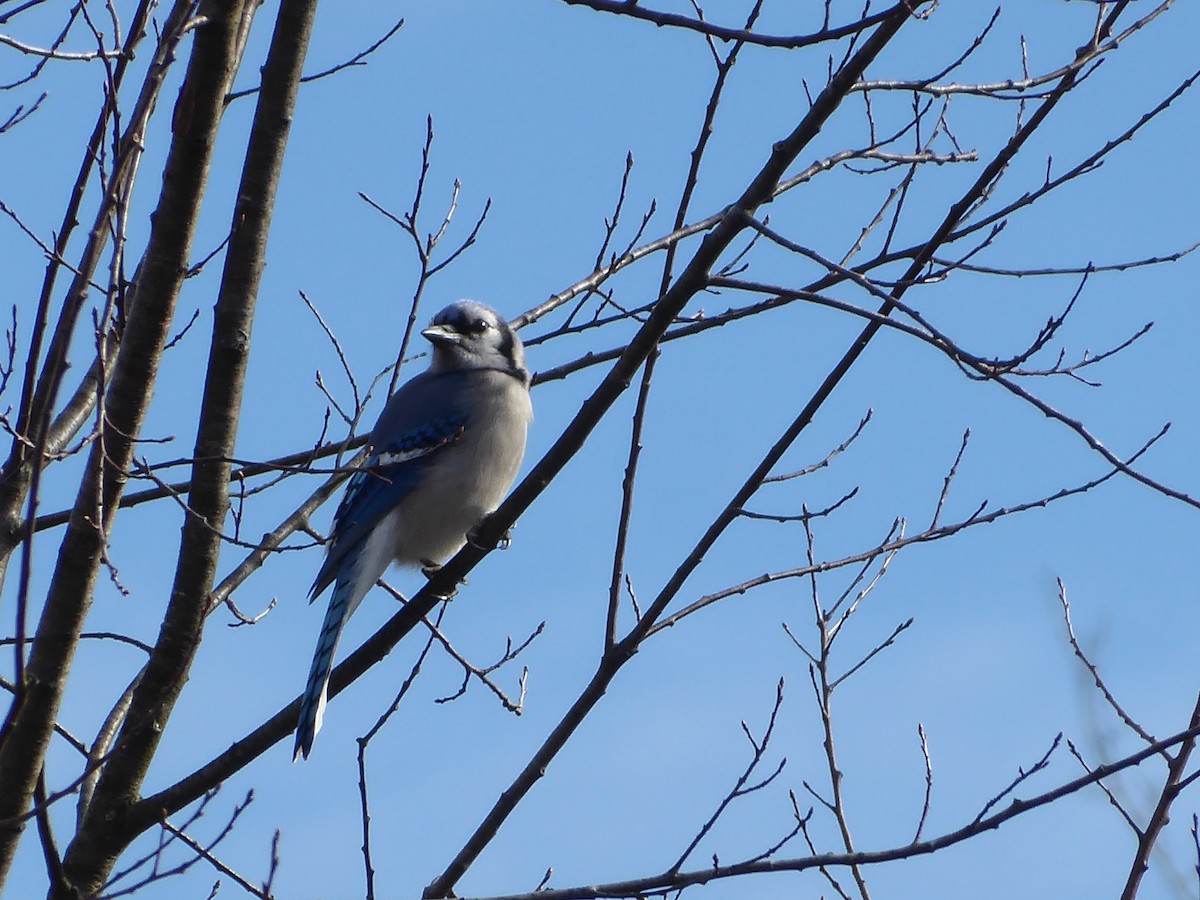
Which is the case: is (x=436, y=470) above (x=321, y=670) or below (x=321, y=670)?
above

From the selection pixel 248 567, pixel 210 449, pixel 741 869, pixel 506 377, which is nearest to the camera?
pixel 741 869

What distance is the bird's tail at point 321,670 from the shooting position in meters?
4.07

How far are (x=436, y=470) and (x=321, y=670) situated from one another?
4.53 ft

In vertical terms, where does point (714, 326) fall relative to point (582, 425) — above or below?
above

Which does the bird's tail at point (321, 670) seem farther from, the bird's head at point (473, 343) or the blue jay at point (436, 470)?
the bird's head at point (473, 343)

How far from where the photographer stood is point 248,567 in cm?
428

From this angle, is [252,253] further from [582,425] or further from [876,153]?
[876,153]

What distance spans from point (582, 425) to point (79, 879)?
1.67 meters

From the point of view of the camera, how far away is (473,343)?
6.30 meters

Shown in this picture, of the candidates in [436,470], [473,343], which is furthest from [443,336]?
[436,470]

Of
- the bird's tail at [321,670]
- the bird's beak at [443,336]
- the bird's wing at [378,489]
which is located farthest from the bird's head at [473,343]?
the bird's tail at [321,670]

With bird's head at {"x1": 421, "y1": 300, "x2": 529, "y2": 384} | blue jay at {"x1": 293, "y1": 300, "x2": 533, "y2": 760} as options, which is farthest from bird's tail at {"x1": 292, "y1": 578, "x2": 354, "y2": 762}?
bird's head at {"x1": 421, "y1": 300, "x2": 529, "y2": 384}

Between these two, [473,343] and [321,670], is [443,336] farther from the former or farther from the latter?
[321,670]

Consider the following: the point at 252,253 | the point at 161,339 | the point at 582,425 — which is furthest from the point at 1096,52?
the point at 161,339
